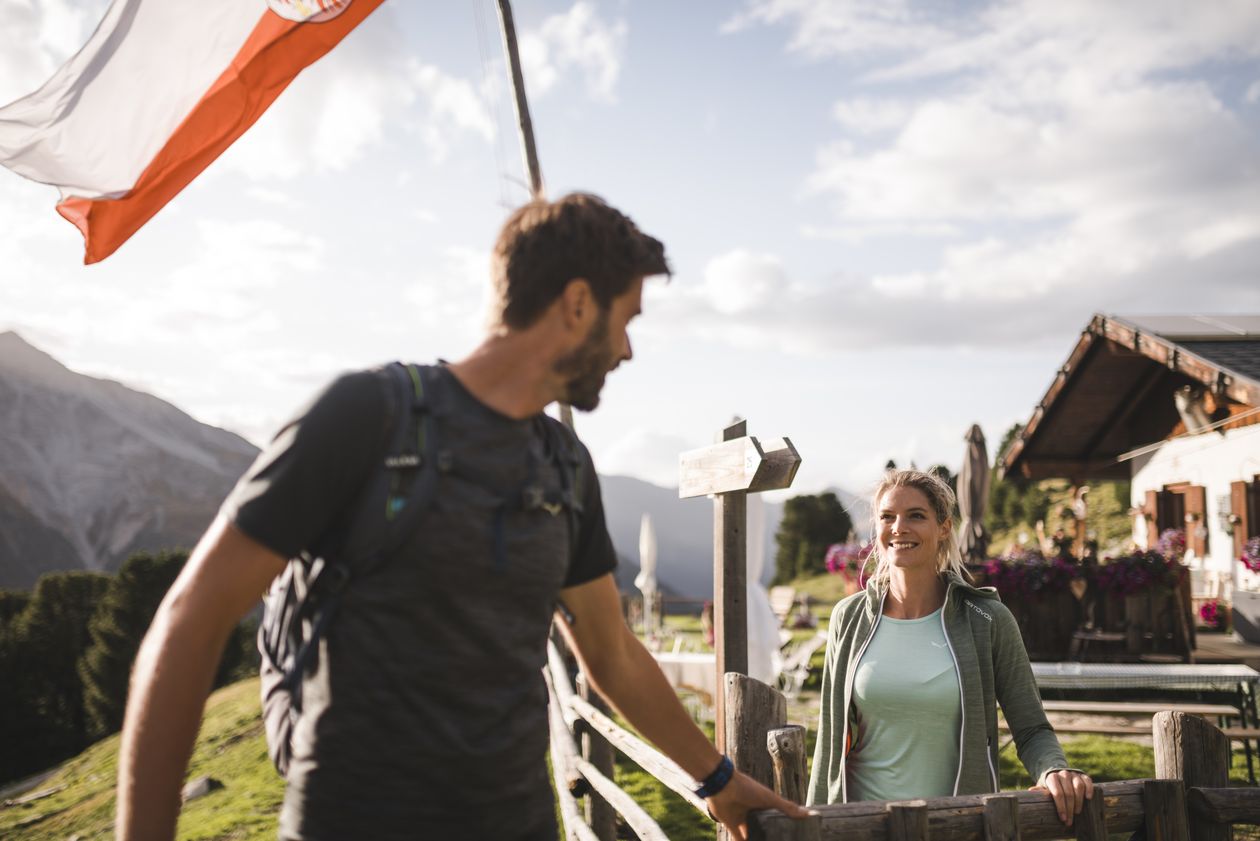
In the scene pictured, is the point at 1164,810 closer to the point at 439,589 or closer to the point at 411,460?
the point at 439,589

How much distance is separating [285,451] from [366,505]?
0.47 feet

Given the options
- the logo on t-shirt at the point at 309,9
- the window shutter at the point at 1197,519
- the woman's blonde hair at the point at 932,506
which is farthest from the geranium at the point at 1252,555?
the logo on t-shirt at the point at 309,9

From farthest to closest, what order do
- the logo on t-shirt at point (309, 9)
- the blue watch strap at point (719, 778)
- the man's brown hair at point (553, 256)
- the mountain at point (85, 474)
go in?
1. the mountain at point (85, 474)
2. the logo on t-shirt at point (309, 9)
3. the blue watch strap at point (719, 778)
4. the man's brown hair at point (553, 256)

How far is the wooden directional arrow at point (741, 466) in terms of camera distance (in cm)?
396

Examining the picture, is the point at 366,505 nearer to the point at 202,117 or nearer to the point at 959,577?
the point at 959,577

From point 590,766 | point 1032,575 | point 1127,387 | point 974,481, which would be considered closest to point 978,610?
point 590,766

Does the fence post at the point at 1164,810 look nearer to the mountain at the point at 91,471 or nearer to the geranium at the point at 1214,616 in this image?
the geranium at the point at 1214,616

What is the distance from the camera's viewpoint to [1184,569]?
11.0 meters

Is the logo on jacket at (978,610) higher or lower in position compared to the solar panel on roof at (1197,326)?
lower

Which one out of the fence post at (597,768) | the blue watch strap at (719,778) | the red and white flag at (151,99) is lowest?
the fence post at (597,768)

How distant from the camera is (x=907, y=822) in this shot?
2.30 m

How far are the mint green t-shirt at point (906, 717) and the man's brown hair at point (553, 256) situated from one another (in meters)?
1.94

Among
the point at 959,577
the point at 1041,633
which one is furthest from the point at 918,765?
the point at 1041,633

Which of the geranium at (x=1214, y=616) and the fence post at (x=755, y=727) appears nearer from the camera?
the fence post at (x=755, y=727)
